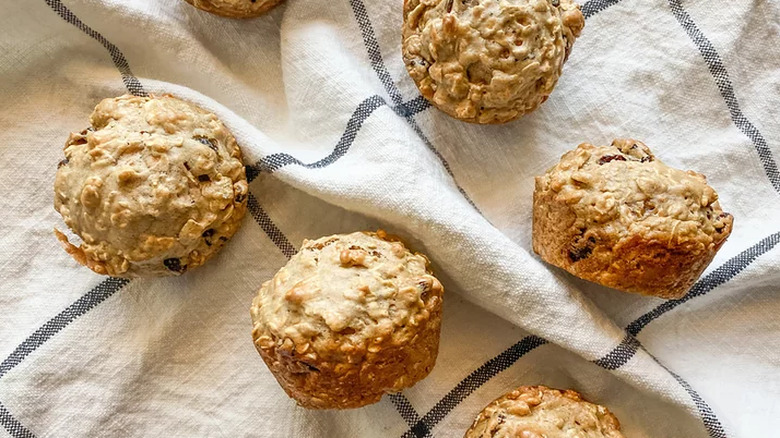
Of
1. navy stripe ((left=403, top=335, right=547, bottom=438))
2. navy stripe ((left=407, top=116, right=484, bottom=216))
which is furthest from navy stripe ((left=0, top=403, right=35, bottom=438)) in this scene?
navy stripe ((left=407, top=116, right=484, bottom=216))

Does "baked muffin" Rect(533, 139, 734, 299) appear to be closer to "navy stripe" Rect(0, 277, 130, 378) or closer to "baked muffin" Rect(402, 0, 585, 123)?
"baked muffin" Rect(402, 0, 585, 123)

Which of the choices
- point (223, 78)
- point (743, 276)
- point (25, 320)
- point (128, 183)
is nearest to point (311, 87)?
point (223, 78)

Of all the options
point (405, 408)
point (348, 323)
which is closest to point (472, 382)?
point (405, 408)

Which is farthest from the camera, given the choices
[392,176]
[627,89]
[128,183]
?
[627,89]

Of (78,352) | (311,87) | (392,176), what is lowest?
(78,352)

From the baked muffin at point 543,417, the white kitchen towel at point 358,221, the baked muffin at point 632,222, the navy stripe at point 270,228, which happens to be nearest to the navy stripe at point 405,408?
the white kitchen towel at point 358,221

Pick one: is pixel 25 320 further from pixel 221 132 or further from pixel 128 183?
pixel 221 132

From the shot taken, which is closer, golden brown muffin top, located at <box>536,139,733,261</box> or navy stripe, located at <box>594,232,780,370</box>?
golden brown muffin top, located at <box>536,139,733,261</box>

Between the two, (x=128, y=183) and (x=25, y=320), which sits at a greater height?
(x=128, y=183)
